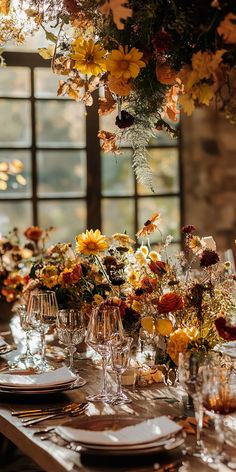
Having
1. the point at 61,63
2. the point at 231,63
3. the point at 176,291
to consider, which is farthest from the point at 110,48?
the point at 176,291

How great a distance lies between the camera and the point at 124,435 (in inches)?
67.8

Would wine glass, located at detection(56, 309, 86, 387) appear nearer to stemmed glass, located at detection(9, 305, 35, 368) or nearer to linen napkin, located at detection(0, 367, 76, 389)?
linen napkin, located at detection(0, 367, 76, 389)

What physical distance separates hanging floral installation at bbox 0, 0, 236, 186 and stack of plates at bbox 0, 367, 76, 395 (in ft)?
1.85

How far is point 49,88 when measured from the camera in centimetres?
495

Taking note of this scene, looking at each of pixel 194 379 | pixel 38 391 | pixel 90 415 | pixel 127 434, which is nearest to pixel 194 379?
→ pixel 194 379

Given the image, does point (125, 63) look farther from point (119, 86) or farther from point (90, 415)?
point (90, 415)

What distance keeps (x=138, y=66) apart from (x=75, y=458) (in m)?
0.89

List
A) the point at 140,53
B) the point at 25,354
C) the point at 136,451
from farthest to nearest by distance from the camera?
the point at 25,354 < the point at 140,53 < the point at 136,451

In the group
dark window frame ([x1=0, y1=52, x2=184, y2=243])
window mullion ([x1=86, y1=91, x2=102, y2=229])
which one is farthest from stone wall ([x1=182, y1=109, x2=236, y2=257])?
window mullion ([x1=86, y1=91, x2=102, y2=229])

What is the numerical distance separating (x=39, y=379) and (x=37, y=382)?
3cm

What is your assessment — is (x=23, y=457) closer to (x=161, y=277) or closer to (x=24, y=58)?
(x=161, y=277)

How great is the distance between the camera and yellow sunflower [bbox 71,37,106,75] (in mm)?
2111

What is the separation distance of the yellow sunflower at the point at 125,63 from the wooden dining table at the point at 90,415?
77cm

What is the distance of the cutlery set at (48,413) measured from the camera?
2020 mm
